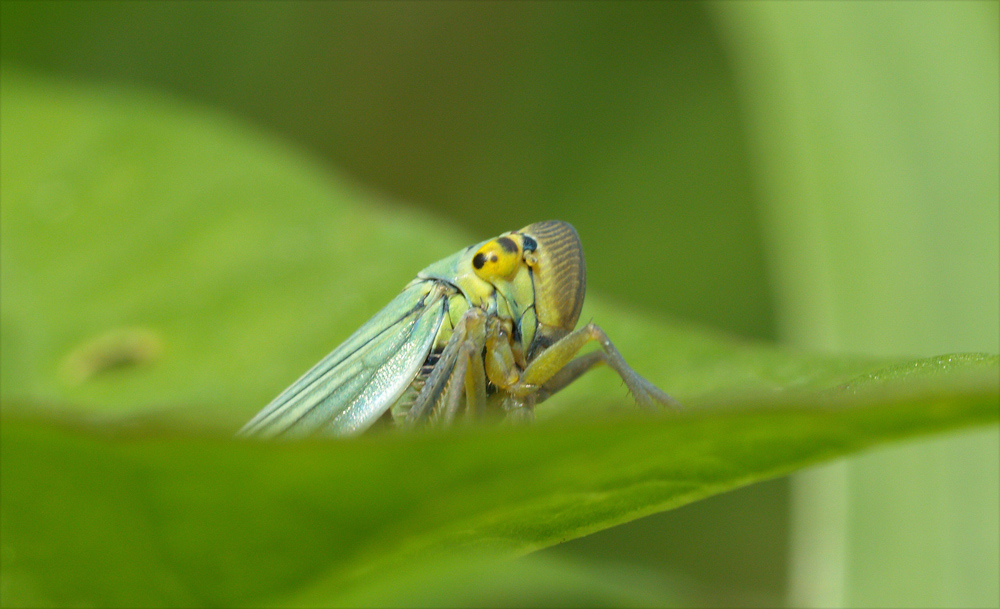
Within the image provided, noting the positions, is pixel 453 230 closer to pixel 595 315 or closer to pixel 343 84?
pixel 595 315

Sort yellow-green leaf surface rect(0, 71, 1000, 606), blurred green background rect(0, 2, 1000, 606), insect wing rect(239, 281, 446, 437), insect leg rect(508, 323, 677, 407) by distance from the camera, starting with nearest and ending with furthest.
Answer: yellow-green leaf surface rect(0, 71, 1000, 606) → insect leg rect(508, 323, 677, 407) → insect wing rect(239, 281, 446, 437) → blurred green background rect(0, 2, 1000, 606)

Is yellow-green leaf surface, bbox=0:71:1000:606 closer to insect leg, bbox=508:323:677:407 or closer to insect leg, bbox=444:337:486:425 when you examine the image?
insect leg, bbox=508:323:677:407

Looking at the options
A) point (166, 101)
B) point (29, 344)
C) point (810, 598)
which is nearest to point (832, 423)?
point (810, 598)

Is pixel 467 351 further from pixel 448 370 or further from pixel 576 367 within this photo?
pixel 576 367

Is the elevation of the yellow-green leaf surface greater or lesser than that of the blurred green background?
lesser

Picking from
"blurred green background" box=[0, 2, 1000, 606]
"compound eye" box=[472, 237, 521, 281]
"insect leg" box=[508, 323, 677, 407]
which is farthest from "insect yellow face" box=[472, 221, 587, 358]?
"blurred green background" box=[0, 2, 1000, 606]

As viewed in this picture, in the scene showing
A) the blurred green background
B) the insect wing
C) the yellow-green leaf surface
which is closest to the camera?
the yellow-green leaf surface

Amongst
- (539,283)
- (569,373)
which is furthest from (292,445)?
(539,283)

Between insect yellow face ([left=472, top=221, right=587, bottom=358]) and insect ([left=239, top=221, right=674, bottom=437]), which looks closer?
insect ([left=239, top=221, right=674, bottom=437])
